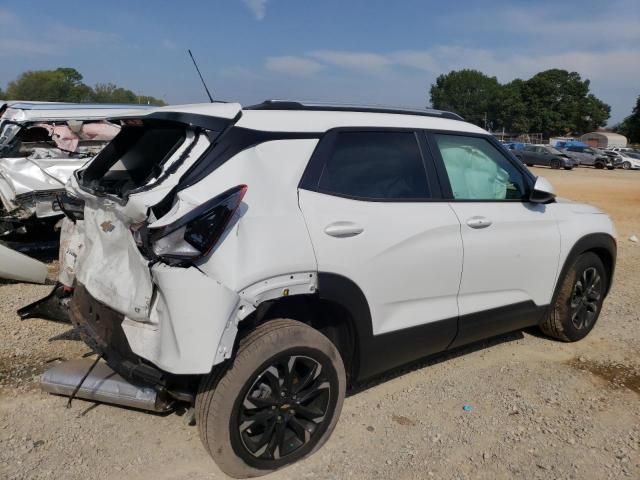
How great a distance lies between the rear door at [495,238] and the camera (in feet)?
11.3

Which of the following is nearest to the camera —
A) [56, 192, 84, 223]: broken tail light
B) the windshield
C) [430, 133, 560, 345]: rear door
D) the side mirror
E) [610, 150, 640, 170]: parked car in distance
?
[56, 192, 84, 223]: broken tail light

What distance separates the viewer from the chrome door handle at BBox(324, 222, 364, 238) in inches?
107

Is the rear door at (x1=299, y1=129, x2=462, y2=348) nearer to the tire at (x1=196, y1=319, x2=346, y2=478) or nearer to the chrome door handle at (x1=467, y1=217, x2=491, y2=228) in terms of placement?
the chrome door handle at (x1=467, y1=217, x2=491, y2=228)

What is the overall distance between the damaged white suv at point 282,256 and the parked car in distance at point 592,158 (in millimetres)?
34731

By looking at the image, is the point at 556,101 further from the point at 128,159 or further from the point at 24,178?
the point at 128,159

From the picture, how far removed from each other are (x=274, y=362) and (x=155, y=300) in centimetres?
63

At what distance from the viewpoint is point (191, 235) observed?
2330 mm

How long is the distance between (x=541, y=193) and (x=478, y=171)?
504 mm

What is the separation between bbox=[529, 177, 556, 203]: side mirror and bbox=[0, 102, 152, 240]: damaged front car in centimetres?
467

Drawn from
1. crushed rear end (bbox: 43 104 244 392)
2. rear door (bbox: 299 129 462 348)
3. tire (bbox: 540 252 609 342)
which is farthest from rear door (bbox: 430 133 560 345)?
crushed rear end (bbox: 43 104 244 392)

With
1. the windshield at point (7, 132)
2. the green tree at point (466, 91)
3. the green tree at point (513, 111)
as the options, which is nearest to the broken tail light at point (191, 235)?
the windshield at point (7, 132)

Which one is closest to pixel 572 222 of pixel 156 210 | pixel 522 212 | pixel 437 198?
pixel 522 212

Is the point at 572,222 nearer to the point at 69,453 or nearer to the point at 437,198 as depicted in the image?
the point at 437,198

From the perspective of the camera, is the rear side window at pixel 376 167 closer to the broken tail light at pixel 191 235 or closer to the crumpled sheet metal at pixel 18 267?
the broken tail light at pixel 191 235
